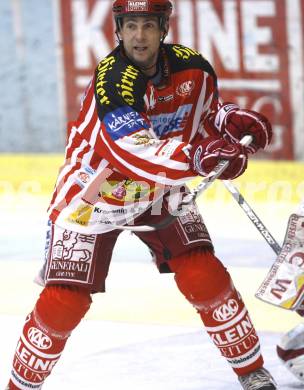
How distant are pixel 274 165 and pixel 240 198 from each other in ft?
10.4

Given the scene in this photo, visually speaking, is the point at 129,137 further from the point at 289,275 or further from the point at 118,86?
the point at 289,275

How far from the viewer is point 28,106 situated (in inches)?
305

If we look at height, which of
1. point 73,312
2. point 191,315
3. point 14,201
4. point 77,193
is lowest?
point 14,201

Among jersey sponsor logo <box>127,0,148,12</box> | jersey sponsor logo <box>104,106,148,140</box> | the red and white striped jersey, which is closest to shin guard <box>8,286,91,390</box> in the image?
the red and white striped jersey

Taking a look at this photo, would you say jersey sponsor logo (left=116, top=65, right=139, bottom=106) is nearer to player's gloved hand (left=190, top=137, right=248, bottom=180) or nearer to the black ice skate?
player's gloved hand (left=190, top=137, right=248, bottom=180)

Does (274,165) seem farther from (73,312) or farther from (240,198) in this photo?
(73,312)

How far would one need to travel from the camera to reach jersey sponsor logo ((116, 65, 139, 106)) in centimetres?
360

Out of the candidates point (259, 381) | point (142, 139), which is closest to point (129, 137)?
point (142, 139)

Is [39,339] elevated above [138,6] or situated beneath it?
situated beneath

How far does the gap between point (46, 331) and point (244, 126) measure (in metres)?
0.87

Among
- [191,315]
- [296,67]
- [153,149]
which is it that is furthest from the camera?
[296,67]

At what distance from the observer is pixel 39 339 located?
145 inches

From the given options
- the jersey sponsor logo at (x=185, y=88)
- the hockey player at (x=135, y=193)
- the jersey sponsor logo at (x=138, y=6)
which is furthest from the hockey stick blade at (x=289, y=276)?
the jersey sponsor logo at (x=138, y=6)

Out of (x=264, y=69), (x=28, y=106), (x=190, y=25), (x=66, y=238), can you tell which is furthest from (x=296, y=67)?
(x=66, y=238)
